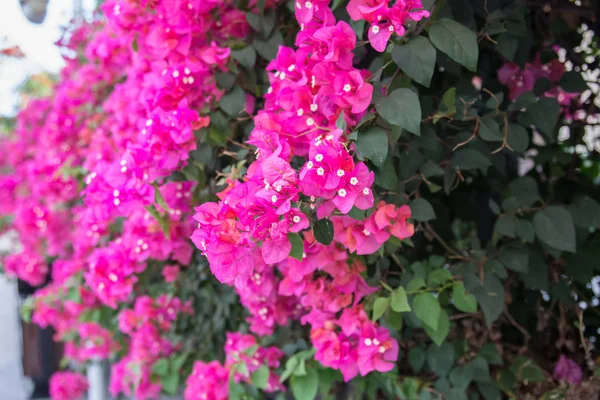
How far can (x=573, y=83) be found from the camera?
3.84ft

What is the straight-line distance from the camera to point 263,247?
729 millimetres

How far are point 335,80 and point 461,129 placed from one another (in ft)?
1.22

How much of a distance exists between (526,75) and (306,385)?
80 centimetres

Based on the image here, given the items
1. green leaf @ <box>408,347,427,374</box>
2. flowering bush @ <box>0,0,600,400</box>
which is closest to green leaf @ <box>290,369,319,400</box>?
flowering bush @ <box>0,0,600,400</box>

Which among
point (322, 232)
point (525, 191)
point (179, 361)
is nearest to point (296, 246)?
point (322, 232)

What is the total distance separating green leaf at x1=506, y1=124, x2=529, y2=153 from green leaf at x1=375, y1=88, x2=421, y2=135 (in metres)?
0.34

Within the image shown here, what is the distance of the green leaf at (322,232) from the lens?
2.66 ft

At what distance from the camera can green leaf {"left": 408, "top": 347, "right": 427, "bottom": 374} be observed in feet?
4.06

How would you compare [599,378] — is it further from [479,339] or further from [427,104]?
[427,104]

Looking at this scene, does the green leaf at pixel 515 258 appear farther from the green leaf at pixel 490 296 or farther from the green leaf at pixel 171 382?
the green leaf at pixel 171 382

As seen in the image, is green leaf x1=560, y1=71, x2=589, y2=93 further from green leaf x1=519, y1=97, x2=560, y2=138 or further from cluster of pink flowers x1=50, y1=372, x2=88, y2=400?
cluster of pink flowers x1=50, y1=372, x2=88, y2=400

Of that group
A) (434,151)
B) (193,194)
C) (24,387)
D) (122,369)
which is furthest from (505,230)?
(24,387)

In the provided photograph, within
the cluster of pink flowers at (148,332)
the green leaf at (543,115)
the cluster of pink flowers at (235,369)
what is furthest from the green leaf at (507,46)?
the cluster of pink flowers at (148,332)

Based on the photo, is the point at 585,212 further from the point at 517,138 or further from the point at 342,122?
the point at 342,122
